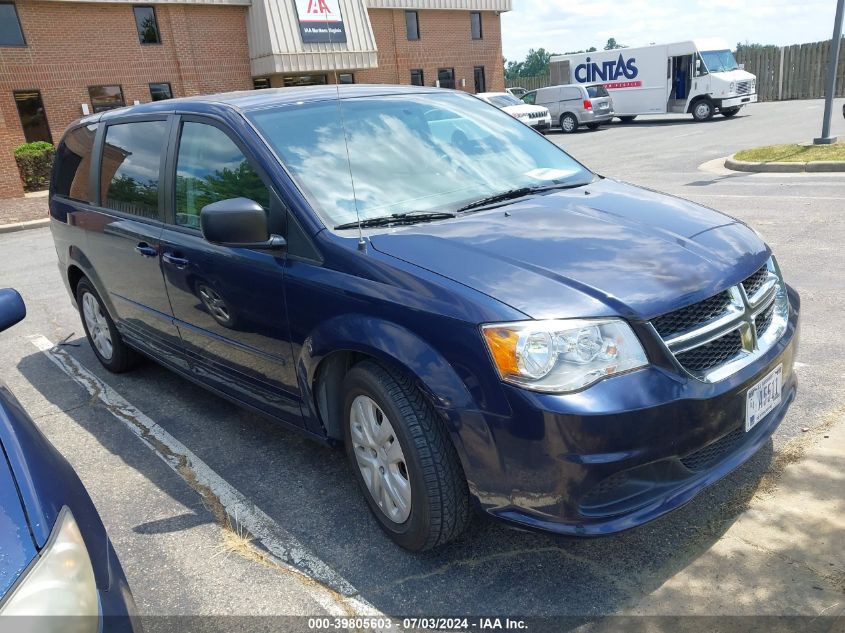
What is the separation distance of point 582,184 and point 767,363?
140 cm

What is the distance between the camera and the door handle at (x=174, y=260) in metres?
3.64

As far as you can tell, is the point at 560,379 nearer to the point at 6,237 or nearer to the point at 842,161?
the point at 842,161

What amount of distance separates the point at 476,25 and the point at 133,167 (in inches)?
1367

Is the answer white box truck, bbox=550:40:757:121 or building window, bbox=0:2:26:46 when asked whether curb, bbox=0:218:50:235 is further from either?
white box truck, bbox=550:40:757:121

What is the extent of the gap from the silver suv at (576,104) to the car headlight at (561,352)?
81.3ft

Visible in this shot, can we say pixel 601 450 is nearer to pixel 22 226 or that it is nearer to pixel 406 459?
pixel 406 459

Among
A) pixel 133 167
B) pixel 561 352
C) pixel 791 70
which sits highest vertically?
pixel 133 167

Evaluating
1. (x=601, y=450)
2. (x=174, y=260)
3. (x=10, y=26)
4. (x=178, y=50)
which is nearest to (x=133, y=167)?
(x=174, y=260)

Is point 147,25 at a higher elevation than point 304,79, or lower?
higher

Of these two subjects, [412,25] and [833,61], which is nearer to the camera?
[833,61]

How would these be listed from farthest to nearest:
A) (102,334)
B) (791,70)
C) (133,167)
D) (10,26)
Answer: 1. (791,70)
2. (10,26)
3. (102,334)
4. (133,167)

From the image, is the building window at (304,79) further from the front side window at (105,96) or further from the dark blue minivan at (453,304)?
the dark blue minivan at (453,304)

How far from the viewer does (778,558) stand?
2.62m

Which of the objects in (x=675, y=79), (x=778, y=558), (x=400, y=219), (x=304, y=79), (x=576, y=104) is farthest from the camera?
(x=304, y=79)
